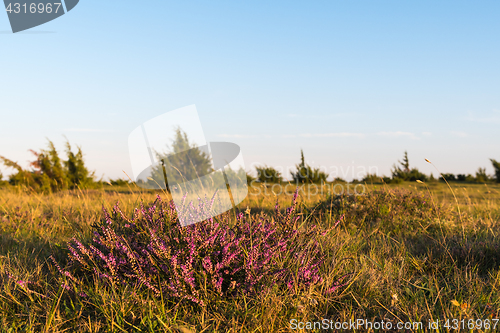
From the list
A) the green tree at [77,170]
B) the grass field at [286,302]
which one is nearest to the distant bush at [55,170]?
the green tree at [77,170]

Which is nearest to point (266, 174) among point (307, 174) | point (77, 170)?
point (307, 174)

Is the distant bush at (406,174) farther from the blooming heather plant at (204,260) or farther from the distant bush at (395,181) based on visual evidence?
the blooming heather plant at (204,260)

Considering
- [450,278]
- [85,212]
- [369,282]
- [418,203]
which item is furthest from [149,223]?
[418,203]

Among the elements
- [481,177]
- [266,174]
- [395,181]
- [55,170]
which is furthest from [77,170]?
[481,177]

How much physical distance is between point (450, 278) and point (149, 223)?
125 inches

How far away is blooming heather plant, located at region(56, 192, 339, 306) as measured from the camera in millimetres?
2635

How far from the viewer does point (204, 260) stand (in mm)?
2596

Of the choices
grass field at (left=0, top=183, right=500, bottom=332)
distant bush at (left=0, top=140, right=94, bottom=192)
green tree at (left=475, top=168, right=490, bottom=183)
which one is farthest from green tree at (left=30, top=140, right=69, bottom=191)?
green tree at (left=475, top=168, right=490, bottom=183)

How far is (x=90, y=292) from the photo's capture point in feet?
8.90

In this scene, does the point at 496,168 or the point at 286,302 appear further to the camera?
the point at 496,168

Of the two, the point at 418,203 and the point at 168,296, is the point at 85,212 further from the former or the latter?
the point at 418,203

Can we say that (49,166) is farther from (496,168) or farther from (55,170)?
(496,168)

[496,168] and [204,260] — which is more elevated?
[204,260]

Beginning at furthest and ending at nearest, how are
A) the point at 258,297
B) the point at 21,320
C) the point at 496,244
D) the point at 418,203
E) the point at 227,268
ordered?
the point at 418,203 < the point at 496,244 < the point at 227,268 < the point at 21,320 < the point at 258,297
